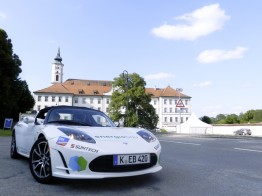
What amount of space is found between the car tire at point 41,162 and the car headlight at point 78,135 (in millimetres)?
378

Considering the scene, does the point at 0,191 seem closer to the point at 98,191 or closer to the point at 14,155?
the point at 98,191

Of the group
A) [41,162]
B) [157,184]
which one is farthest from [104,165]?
[41,162]

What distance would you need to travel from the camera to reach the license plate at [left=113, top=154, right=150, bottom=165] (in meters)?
4.07

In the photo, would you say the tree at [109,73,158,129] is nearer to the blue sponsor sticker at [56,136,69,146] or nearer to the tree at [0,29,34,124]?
the tree at [0,29,34,124]

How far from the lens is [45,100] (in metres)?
99.4

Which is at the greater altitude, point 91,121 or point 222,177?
point 91,121

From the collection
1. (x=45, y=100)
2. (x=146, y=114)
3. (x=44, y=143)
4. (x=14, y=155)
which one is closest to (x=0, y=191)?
(x=44, y=143)

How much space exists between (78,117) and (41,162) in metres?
1.42

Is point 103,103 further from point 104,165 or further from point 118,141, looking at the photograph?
point 104,165

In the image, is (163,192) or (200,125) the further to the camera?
(200,125)

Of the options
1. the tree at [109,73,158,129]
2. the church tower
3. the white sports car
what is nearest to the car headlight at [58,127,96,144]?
the white sports car

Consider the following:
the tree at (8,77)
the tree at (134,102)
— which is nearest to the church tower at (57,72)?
the tree at (134,102)

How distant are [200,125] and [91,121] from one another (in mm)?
36542

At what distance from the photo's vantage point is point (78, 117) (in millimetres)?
5727
